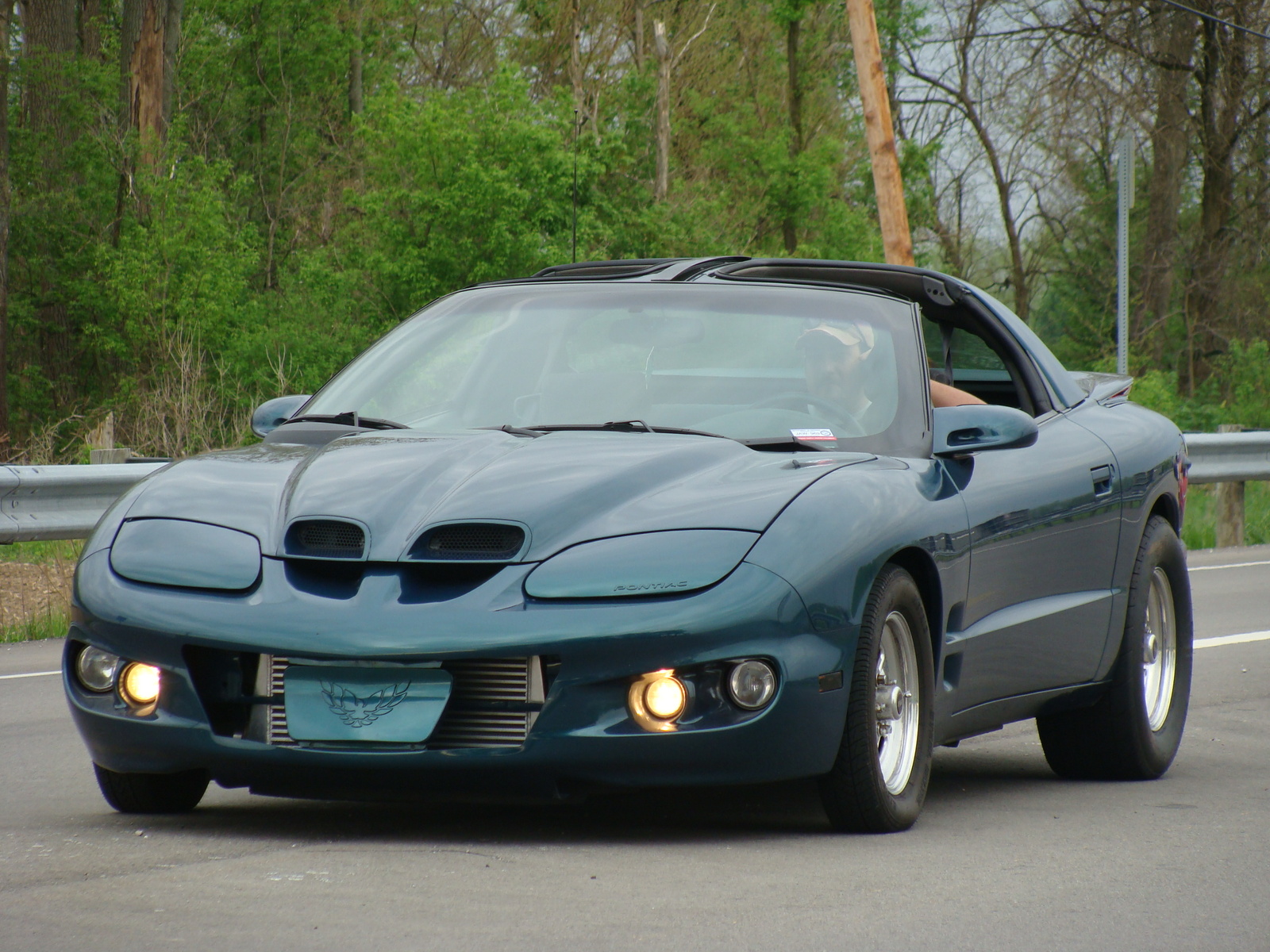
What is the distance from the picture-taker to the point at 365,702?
399 cm

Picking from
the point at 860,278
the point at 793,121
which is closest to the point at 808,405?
the point at 860,278

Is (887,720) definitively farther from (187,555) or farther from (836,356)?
(187,555)

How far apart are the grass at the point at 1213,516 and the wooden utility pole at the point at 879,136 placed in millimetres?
4107

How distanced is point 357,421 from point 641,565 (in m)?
1.39

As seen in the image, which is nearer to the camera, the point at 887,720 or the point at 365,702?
the point at 365,702

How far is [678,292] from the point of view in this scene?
5441 millimetres

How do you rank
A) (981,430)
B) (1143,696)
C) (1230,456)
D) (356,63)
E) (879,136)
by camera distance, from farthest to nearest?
(356,63) < (879,136) < (1230,456) < (1143,696) < (981,430)

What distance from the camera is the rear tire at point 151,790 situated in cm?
457

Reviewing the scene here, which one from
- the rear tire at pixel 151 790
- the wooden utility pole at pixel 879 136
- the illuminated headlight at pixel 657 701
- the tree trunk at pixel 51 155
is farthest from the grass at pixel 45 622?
the tree trunk at pixel 51 155

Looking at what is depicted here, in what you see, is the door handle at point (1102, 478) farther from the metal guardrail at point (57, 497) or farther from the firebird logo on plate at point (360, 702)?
the metal guardrail at point (57, 497)

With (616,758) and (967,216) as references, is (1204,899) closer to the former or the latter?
(616,758)

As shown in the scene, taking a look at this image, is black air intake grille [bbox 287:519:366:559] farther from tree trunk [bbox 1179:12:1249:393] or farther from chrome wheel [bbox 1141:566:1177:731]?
tree trunk [bbox 1179:12:1249:393]

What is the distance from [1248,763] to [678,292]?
251 cm

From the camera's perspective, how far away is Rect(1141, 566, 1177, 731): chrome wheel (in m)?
6.16
